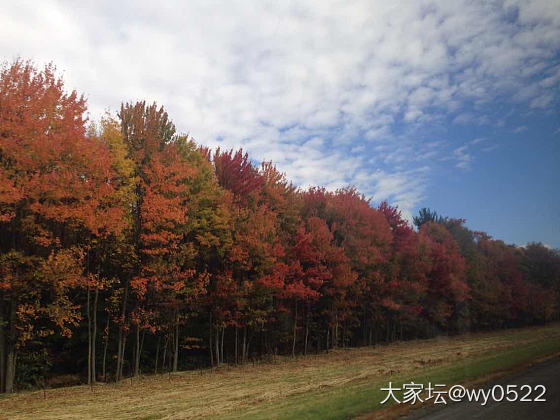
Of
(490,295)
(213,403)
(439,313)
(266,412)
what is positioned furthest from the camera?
(490,295)

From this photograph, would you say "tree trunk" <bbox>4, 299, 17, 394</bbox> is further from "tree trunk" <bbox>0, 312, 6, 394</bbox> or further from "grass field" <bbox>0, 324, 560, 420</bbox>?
"grass field" <bbox>0, 324, 560, 420</bbox>

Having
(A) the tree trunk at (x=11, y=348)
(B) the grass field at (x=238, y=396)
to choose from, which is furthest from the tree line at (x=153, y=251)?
(B) the grass field at (x=238, y=396)

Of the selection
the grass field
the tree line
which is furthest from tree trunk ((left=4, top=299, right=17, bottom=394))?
the grass field

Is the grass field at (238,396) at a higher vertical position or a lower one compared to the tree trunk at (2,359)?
lower

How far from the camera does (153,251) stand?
79.8 ft

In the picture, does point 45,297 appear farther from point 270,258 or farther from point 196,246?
point 270,258

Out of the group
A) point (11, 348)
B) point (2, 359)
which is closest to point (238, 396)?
point (11, 348)

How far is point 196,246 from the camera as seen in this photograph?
1172 inches

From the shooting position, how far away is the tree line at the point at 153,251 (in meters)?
19.3

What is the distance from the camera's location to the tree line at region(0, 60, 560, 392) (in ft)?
63.2

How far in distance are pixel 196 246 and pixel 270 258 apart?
213 inches

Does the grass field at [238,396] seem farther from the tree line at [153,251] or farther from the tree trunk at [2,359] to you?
the tree line at [153,251]

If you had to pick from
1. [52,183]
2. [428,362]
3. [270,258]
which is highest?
[52,183]

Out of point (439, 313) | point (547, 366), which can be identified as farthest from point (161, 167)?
point (439, 313)
